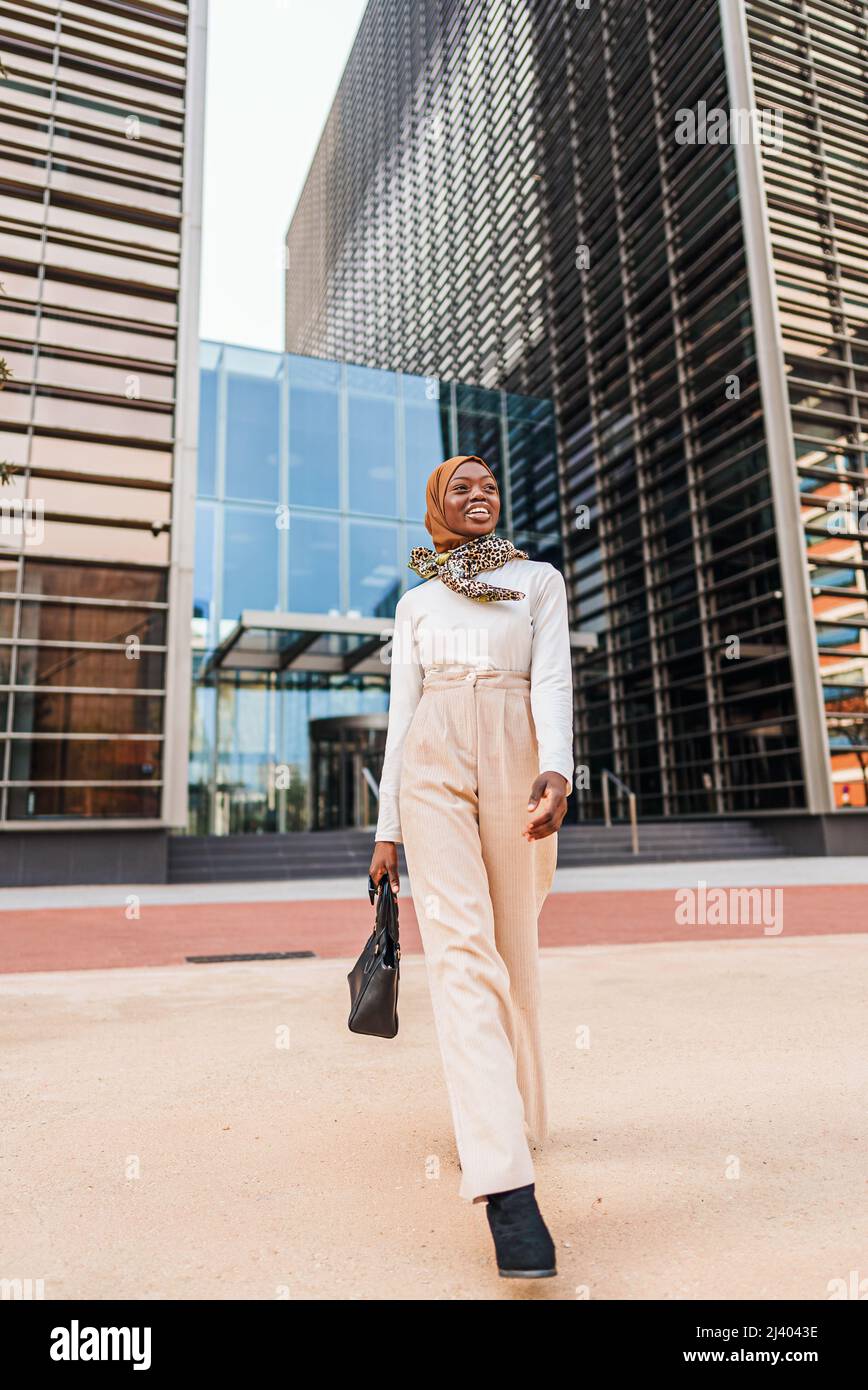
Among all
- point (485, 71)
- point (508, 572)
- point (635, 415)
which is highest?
point (485, 71)

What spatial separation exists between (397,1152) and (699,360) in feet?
74.2

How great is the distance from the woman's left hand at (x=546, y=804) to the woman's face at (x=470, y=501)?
84cm

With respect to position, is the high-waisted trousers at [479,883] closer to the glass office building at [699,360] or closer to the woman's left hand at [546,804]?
the woman's left hand at [546,804]

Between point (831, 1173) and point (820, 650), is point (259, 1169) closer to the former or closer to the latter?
point (831, 1173)

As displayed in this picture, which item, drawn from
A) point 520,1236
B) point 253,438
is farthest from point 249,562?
point 520,1236

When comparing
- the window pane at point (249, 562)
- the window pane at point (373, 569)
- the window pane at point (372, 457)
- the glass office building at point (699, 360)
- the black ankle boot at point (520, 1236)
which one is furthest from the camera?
the window pane at point (372, 457)

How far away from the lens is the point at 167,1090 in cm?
330

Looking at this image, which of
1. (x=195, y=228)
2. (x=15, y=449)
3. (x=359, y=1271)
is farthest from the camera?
(x=195, y=228)

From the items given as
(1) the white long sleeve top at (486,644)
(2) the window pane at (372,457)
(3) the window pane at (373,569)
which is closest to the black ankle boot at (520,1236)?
(1) the white long sleeve top at (486,644)

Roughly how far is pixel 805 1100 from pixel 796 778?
54.6 feet

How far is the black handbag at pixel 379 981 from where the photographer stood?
7.72 feet

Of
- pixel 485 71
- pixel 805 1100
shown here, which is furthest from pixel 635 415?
pixel 805 1100

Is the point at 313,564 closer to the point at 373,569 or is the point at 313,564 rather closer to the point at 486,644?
the point at 373,569

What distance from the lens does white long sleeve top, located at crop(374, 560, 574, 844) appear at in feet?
8.00
